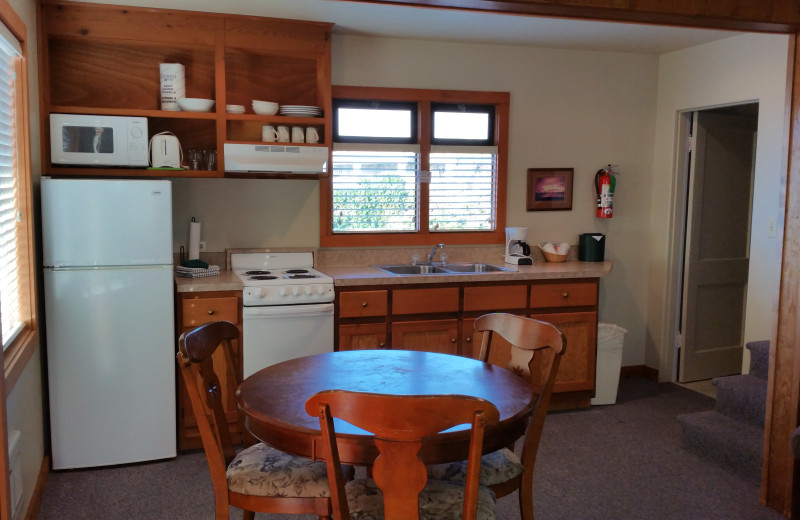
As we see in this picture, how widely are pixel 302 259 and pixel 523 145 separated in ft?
5.86

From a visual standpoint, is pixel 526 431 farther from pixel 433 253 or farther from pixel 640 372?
pixel 640 372

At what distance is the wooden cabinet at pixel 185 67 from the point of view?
11.8 ft

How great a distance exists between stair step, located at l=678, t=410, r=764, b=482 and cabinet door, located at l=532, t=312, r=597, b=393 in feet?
2.26

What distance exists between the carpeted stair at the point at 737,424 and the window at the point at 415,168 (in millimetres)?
1767

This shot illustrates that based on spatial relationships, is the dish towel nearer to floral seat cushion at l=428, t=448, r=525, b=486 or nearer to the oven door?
the oven door

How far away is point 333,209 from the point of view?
4.48 metres

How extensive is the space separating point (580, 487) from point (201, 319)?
2.14 m

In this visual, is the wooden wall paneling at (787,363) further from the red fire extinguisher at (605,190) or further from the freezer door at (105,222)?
the freezer door at (105,222)

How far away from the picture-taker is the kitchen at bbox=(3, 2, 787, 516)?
420 cm

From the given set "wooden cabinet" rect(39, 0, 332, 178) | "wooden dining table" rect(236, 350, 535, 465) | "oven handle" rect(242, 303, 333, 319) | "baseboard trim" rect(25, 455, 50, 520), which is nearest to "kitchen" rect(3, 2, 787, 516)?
"wooden cabinet" rect(39, 0, 332, 178)

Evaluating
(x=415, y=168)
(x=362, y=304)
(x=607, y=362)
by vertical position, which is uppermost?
(x=415, y=168)

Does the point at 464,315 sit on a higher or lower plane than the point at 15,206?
lower

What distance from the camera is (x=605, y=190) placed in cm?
489

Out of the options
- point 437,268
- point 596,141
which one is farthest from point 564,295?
point 596,141
